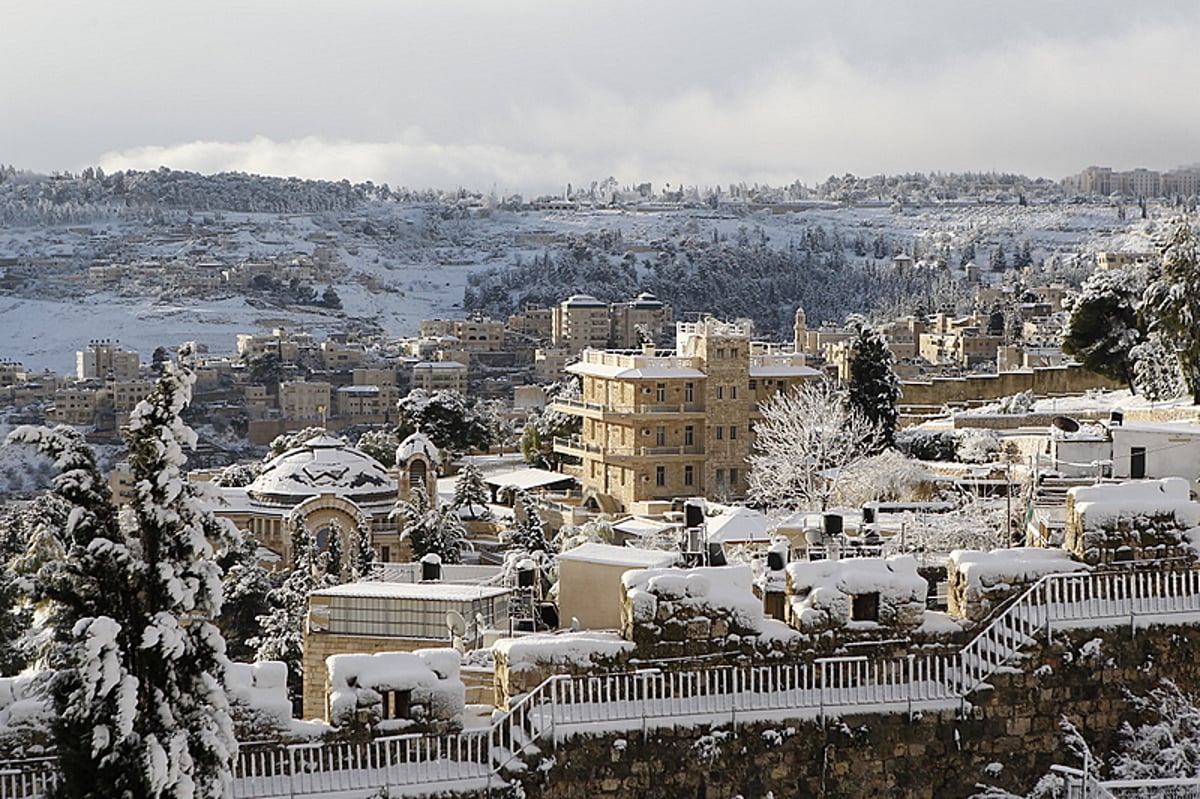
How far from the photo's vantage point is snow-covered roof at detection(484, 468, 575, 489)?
4309 centimetres

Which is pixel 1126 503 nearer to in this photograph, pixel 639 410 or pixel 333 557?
pixel 333 557

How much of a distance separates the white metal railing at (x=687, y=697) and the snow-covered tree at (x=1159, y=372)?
13869 millimetres

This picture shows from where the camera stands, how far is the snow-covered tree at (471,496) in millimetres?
37906

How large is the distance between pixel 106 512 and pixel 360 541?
26445 millimetres

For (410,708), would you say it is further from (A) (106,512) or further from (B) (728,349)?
(B) (728,349)

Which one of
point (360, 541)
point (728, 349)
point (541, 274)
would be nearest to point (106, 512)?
point (360, 541)

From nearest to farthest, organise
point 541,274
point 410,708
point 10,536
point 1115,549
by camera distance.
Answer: point 410,708 < point 1115,549 < point 10,536 < point 541,274

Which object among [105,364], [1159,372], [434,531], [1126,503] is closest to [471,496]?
[434,531]

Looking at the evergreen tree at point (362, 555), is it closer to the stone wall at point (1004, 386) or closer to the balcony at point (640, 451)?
the balcony at point (640, 451)

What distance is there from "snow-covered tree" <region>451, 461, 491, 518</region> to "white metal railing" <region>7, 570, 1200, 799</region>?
29.0 m

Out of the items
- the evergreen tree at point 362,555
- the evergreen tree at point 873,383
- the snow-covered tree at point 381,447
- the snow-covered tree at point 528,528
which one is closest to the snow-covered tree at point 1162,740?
the evergreen tree at point 362,555

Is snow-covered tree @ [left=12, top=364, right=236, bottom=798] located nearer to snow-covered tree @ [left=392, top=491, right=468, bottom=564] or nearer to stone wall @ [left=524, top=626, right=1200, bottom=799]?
stone wall @ [left=524, top=626, right=1200, bottom=799]

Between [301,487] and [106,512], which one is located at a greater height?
[106,512]

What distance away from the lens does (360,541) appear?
33094 mm
